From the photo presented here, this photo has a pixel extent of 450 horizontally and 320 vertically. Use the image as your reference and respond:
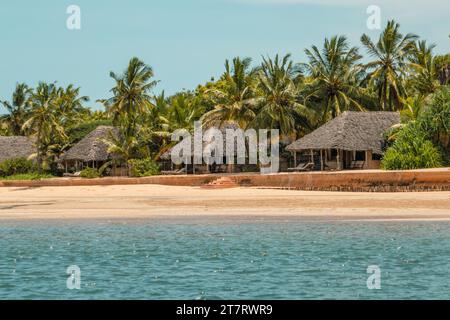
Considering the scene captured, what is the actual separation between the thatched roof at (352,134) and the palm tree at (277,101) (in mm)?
1873

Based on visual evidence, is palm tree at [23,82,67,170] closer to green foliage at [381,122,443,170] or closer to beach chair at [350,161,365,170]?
beach chair at [350,161,365,170]

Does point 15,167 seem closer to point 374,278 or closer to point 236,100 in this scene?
point 236,100

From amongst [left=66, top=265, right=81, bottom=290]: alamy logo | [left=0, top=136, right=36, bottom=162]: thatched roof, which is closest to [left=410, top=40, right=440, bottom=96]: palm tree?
[left=0, top=136, right=36, bottom=162]: thatched roof

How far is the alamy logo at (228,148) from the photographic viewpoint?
153 feet

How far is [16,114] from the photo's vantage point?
243 ft

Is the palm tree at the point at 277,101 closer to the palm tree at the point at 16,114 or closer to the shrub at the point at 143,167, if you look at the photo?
the shrub at the point at 143,167

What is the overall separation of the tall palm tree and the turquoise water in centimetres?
2552

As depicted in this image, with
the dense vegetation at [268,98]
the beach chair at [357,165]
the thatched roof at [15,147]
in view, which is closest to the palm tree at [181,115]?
the dense vegetation at [268,98]

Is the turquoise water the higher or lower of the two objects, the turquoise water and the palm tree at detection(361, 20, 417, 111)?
the lower

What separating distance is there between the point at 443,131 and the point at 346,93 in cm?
1686

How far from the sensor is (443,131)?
3544cm

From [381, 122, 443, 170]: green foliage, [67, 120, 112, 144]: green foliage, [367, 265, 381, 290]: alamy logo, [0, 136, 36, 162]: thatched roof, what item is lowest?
[367, 265, 381, 290]: alamy logo

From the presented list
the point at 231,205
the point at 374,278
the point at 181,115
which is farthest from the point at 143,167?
the point at 374,278

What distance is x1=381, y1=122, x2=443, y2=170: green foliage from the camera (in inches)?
1348
